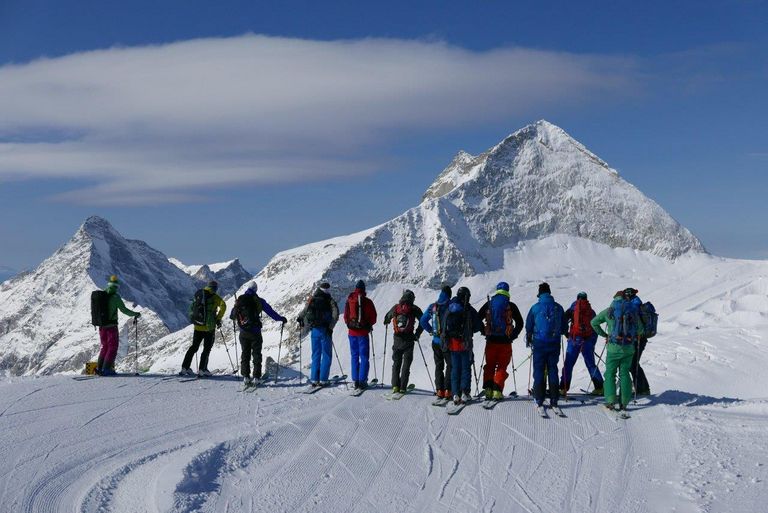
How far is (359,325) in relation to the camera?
13586 millimetres

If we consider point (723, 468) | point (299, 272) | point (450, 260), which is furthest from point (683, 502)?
point (299, 272)

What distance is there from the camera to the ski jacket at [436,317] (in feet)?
41.2

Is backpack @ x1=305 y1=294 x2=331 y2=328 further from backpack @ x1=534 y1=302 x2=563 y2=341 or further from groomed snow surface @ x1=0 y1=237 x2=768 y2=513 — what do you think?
backpack @ x1=534 y1=302 x2=563 y2=341

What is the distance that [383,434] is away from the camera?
1095 centimetres

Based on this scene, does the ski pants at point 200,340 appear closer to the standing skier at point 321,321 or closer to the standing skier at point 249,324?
the standing skier at point 249,324

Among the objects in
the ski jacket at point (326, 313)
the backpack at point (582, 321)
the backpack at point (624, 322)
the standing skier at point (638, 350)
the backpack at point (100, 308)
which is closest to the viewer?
the backpack at point (624, 322)

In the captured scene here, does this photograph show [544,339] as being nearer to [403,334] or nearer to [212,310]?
[403,334]

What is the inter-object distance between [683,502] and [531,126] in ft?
399

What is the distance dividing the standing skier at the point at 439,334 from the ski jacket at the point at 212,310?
199 inches

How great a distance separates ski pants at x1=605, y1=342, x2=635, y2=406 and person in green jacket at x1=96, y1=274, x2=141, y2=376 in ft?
35.0

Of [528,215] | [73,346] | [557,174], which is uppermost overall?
[557,174]

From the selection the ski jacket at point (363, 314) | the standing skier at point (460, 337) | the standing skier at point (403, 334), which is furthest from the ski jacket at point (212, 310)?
the standing skier at point (460, 337)

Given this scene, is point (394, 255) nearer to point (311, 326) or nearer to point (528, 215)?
point (528, 215)

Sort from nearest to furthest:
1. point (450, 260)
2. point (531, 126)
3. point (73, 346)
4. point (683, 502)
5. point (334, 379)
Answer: point (683, 502) → point (334, 379) → point (450, 260) → point (531, 126) → point (73, 346)
